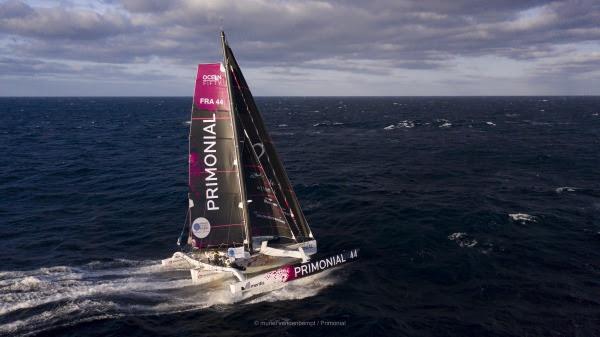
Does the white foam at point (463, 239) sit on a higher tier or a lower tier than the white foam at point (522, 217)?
lower

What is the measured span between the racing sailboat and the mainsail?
49 mm

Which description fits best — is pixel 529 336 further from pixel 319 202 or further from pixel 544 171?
pixel 544 171

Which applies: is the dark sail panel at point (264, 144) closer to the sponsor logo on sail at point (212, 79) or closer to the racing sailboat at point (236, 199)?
the racing sailboat at point (236, 199)

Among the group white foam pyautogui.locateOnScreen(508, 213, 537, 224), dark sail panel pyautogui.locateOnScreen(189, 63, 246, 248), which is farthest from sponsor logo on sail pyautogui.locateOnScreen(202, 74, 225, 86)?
white foam pyautogui.locateOnScreen(508, 213, 537, 224)

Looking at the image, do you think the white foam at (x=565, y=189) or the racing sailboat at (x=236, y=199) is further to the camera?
the white foam at (x=565, y=189)

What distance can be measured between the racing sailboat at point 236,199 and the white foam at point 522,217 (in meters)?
15.7

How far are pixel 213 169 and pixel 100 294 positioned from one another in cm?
837

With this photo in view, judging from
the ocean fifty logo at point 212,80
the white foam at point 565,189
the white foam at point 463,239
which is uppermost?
the ocean fifty logo at point 212,80

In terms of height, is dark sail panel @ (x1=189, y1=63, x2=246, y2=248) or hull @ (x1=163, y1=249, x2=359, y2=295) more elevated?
dark sail panel @ (x1=189, y1=63, x2=246, y2=248)

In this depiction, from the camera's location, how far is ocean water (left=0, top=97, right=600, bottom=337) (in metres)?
19.1

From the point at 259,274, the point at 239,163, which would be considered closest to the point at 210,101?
the point at 239,163

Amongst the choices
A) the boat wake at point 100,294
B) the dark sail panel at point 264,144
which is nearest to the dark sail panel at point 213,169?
the dark sail panel at point 264,144

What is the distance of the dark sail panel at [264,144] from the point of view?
21.7m

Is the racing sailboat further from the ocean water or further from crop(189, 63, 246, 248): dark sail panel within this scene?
the ocean water
